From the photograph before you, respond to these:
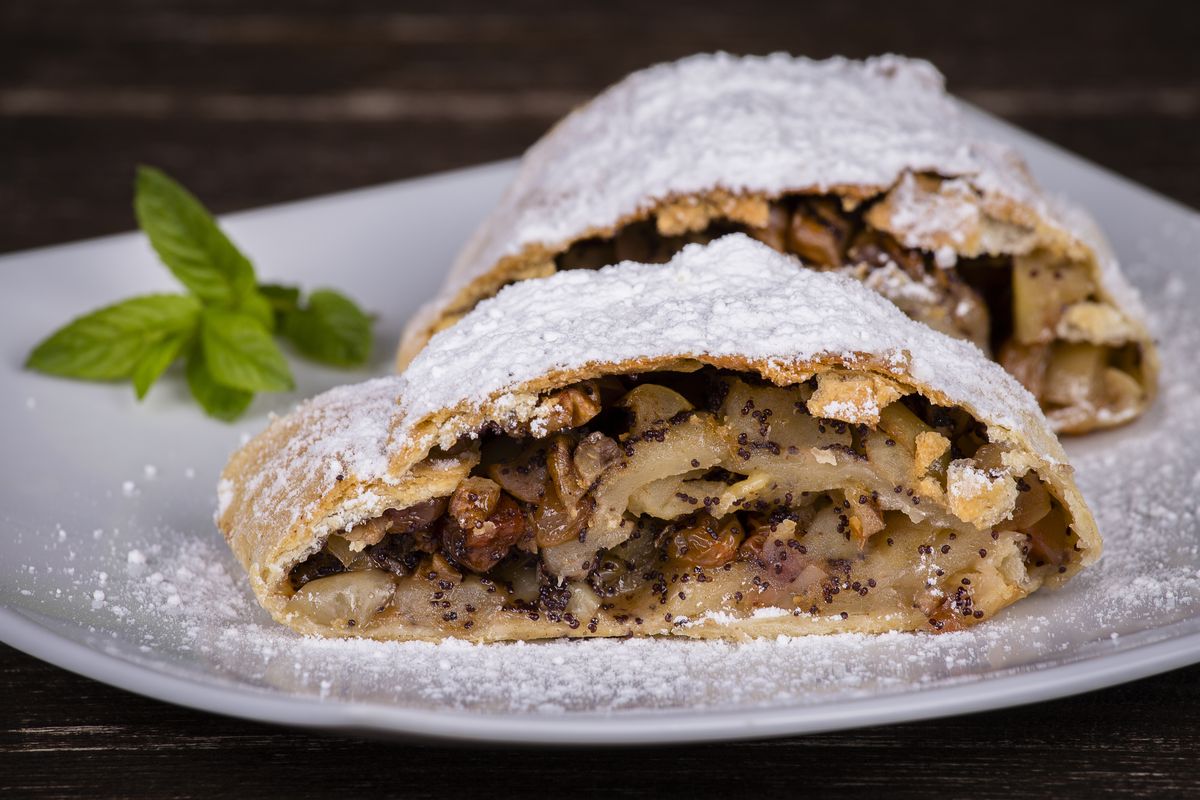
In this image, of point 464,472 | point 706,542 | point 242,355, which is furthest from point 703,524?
point 242,355

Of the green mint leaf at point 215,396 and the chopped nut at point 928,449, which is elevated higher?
the chopped nut at point 928,449

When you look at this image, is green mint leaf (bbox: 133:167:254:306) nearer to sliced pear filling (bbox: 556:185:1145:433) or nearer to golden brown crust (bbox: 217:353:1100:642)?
sliced pear filling (bbox: 556:185:1145:433)

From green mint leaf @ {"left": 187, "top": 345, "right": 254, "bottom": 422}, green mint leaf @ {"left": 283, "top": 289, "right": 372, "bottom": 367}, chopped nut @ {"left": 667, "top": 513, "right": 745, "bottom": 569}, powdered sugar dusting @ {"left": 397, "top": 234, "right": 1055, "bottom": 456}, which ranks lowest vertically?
green mint leaf @ {"left": 187, "top": 345, "right": 254, "bottom": 422}

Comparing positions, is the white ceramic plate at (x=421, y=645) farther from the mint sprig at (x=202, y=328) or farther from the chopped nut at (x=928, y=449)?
the chopped nut at (x=928, y=449)

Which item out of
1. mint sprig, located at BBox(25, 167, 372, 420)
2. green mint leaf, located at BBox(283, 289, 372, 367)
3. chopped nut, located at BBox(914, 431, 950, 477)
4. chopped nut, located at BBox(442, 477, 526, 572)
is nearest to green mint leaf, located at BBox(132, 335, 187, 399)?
mint sprig, located at BBox(25, 167, 372, 420)

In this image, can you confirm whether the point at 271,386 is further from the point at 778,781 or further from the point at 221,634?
the point at 778,781

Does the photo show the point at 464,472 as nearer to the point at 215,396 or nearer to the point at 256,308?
the point at 215,396

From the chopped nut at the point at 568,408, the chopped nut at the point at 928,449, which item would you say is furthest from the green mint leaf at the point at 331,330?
the chopped nut at the point at 928,449
